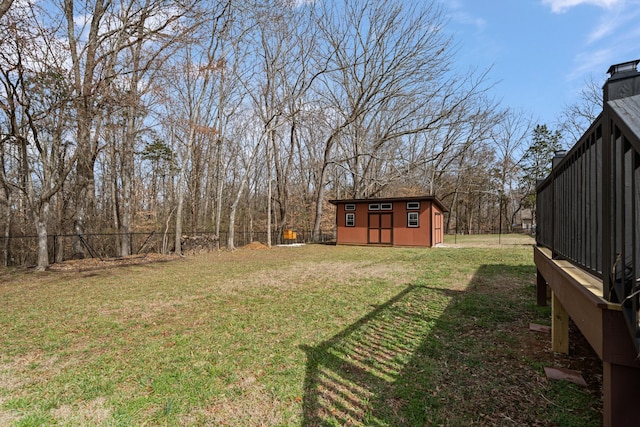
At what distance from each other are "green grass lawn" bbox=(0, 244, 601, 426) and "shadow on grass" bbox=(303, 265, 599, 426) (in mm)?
13

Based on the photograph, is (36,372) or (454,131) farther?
(454,131)

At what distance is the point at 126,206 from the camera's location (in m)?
13.4

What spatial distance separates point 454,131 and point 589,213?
21.2 metres

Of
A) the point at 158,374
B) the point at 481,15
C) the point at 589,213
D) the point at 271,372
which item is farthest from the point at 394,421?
the point at 481,15

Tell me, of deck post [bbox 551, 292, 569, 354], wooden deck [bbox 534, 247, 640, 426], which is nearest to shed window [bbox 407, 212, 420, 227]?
deck post [bbox 551, 292, 569, 354]

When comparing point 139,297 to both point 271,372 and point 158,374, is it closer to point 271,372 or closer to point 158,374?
point 158,374

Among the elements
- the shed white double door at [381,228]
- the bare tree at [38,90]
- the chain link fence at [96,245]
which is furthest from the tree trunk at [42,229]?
the shed white double door at [381,228]

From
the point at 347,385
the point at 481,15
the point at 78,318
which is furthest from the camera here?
the point at 481,15

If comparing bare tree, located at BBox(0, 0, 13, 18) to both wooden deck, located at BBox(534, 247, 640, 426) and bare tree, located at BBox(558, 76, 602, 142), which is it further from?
bare tree, located at BBox(558, 76, 602, 142)

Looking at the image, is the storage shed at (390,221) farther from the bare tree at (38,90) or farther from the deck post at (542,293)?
the bare tree at (38,90)

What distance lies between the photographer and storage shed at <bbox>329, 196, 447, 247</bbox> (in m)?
15.6

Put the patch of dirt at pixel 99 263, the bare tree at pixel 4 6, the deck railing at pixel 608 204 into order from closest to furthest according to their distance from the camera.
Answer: the deck railing at pixel 608 204 < the bare tree at pixel 4 6 < the patch of dirt at pixel 99 263

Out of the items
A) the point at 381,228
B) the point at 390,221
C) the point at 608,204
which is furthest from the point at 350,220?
the point at 608,204

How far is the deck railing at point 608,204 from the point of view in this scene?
1237mm
